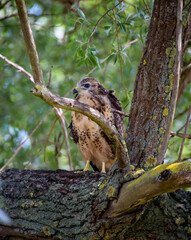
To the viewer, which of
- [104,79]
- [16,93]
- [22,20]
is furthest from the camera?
[16,93]

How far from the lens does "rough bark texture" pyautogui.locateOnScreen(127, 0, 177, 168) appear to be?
2.61 metres

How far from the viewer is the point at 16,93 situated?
618cm

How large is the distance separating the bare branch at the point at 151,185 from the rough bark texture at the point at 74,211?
71mm

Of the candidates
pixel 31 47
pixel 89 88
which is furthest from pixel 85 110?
pixel 89 88

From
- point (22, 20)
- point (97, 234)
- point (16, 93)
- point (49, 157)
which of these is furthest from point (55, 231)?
point (16, 93)

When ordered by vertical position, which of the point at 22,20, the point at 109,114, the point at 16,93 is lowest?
the point at 22,20

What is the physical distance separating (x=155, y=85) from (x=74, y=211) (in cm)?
113

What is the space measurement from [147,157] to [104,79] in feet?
9.42

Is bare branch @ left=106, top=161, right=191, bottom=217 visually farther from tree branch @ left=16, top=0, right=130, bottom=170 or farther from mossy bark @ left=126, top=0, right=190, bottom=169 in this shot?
mossy bark @ left=126, top=0, right=190, bottom=169

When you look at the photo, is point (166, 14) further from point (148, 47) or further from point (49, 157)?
point (49, 157)

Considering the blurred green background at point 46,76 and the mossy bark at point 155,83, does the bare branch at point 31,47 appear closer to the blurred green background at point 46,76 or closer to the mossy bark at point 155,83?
the mossy bark at point 155,83

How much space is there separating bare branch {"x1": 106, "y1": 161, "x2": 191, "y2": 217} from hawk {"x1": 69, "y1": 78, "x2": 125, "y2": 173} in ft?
6.46

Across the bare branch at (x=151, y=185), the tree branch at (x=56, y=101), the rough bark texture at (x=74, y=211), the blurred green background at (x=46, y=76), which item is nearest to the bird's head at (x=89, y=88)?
the blurred green background at (x=46, y=76)

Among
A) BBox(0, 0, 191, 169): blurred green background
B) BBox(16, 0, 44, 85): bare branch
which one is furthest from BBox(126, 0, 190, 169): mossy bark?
BBox(0, 0, 191, 169): blurred green background
